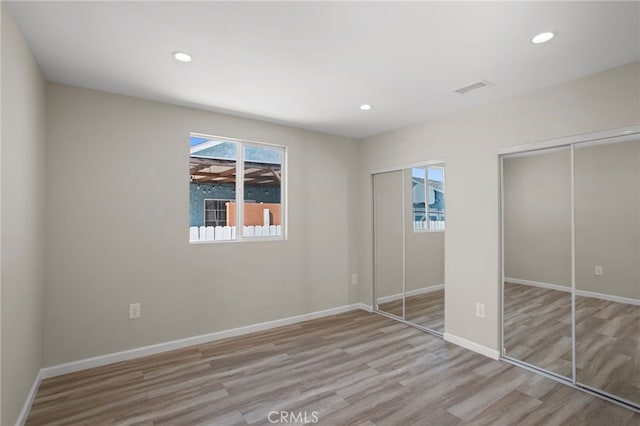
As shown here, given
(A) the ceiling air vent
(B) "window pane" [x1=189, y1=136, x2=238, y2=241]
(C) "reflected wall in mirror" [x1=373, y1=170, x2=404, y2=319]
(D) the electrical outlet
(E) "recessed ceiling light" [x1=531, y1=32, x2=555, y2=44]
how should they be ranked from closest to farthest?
(E) "recessed ceiling light" [x1=531, y1=32, x2=555, y2=44] → (A) the ceiling air vent → (D) the electrical outlet → (B) "window pane" [x1=189, y1=136, x2=238, y2=241] → (C) "reflected wall in mirror" [x1=373, y1=170, x2=404, y2=319]

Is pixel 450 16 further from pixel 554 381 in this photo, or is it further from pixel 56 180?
pixel 56 180

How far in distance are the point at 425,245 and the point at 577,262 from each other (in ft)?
4.94

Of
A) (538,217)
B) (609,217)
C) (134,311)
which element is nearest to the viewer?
(609,217)

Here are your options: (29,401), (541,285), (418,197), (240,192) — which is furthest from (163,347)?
(541,285)

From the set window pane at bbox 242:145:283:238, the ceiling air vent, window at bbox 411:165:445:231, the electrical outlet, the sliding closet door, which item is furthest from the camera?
window pane at bbox 242:145:283:238

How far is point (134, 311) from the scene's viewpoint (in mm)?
2959

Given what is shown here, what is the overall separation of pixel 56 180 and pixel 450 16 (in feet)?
10.7

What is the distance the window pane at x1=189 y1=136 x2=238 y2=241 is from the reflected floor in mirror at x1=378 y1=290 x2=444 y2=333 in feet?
7.79

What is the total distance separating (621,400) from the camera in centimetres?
223

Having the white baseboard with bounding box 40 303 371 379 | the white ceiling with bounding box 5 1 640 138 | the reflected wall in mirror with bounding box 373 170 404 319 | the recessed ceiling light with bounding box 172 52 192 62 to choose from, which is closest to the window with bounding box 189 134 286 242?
the white ceiling with bounding box 5 1 640 138

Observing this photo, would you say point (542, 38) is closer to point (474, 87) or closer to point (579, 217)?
point (474, 87)

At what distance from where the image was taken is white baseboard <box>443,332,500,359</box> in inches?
117

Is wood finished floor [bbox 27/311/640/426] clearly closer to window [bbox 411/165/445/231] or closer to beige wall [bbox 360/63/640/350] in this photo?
beige wall [bbox 360/63/640/350]

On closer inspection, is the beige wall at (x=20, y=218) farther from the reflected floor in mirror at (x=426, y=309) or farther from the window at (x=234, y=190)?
the reflected floor in mirror at (x=426, y=309)
